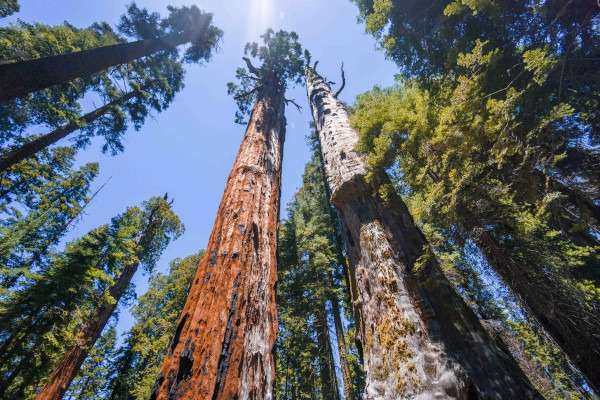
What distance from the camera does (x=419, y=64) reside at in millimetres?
4887

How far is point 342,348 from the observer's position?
934cm

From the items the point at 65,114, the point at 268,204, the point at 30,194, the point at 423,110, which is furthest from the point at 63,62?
the point at 30,194

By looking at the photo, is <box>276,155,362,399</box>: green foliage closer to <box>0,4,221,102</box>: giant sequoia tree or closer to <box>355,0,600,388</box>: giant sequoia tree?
<box>355,0,600,388</box>: giant sequoia tree

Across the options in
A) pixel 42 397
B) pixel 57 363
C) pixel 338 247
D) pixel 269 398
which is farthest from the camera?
pixel 338 247

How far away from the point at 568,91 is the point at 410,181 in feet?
5.85

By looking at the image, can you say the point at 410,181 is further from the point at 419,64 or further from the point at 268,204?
the point at 419,64

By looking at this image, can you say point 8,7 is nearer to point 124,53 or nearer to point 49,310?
point 124,53

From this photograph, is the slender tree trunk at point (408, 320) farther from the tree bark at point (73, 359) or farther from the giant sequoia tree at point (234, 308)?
the tree bark at point (73, 359)

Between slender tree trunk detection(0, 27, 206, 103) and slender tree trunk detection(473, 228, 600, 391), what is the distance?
7.66 metres

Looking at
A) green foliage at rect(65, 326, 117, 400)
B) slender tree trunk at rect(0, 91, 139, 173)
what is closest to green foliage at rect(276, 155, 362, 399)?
slender tree trunk at rect(0, 91, 139, 173)

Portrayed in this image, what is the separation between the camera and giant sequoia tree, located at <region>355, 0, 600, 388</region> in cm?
258

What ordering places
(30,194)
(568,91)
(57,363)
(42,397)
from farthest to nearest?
(30,194)
(57,363)
(42,397)
(568,91)

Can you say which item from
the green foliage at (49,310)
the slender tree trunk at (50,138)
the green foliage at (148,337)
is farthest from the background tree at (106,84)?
the green foliage at (148,337)

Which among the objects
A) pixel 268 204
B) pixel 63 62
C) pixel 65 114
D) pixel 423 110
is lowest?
pixel 268 204
